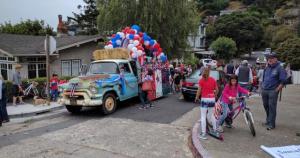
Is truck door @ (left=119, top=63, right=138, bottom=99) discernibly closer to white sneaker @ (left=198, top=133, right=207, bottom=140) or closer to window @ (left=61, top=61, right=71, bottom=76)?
white sneaker @ (left=198, top=133, right=207, bottom=140)

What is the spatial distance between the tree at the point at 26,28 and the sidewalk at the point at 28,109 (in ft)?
87.0

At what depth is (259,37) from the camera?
194ft

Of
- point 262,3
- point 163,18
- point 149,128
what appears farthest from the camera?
point 262,3

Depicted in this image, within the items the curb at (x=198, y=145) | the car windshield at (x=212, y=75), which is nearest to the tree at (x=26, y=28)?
the car windshield at (x=212, y=75)

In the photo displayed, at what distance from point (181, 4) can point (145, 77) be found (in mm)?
12205

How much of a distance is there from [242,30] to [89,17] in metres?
32.0

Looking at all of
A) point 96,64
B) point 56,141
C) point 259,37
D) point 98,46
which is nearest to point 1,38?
point 98,46

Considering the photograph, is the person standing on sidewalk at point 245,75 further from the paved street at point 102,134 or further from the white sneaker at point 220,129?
the white sneaker at point 220,129

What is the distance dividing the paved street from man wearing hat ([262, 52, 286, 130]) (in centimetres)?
223

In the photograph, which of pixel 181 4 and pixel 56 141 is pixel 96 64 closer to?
pixel 56 141

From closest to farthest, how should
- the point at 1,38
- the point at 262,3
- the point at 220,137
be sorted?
the point at 220,137, the point at 1,38, the point at 262,3

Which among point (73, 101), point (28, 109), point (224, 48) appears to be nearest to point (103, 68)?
point (73, 101)

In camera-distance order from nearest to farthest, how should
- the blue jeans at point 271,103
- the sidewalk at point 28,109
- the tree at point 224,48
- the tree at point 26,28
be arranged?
1. the blue jeans at point 271,103
2. the sidewalk at point 28,109
3. the tree at point 26,28
4. the tree at point 224,48

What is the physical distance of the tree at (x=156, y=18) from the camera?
20.8 meters
